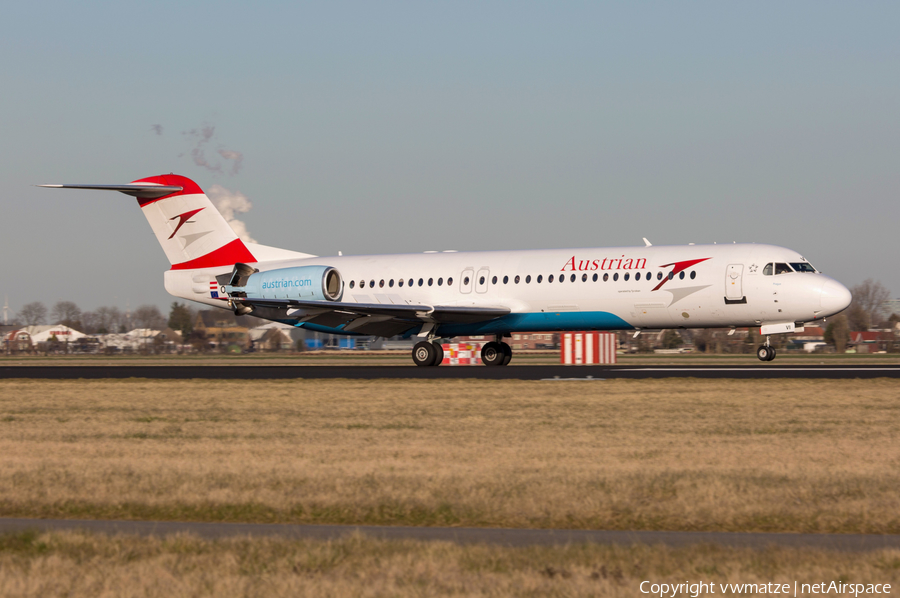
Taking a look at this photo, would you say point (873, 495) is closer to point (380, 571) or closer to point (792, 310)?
point (380, 571)

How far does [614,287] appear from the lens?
→ 30.5m

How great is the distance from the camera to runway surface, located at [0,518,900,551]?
7094 mm

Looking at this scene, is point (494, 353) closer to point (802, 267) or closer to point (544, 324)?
point (544, 324)

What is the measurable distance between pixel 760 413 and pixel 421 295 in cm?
1948

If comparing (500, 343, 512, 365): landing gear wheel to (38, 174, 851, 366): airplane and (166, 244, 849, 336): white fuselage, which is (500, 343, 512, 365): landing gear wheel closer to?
(38, 174, 851, 366): airplane

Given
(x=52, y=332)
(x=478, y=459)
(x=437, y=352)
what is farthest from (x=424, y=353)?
(x=52, y=332)

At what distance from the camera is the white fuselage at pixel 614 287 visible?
95.7 feet

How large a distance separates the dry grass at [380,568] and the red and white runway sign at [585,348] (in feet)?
118

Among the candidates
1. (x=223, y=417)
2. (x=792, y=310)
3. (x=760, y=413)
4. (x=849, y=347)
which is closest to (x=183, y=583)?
(x=223, y=417)

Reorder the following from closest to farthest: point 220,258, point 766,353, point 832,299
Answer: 1. point 832,299
2. point 766,353
3. point 220,258

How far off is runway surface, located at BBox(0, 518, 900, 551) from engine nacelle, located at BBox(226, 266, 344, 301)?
26.0 meters

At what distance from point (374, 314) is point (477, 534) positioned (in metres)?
25.1

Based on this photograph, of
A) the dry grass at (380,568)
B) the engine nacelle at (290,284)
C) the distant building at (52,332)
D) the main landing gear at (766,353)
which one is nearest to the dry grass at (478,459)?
the dry grass at (380,568)

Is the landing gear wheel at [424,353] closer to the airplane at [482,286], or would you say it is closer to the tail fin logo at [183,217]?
the airplane at [482,286]
